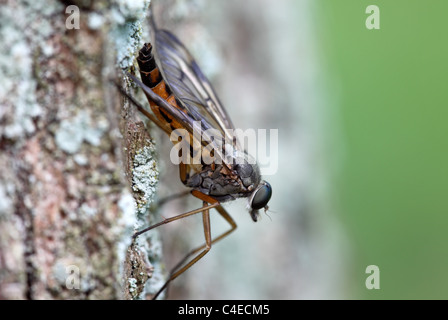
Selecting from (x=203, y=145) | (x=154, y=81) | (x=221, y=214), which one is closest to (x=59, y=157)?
(x=154, y=81)

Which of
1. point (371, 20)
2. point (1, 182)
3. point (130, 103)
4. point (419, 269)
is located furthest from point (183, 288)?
point (371, 20)

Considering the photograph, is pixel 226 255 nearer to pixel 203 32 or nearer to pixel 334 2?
pixel 203 32

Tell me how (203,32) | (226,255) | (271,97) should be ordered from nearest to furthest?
(203,32)
(226,255)
(271,97)

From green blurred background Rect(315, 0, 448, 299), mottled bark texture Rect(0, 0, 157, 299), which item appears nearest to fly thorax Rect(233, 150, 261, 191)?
mottled bark texture Rect(0, 0, 157, 299)

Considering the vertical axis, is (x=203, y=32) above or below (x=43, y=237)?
above

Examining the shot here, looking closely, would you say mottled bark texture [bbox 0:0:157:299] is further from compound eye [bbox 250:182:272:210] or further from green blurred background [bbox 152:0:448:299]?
green blurred background [bbox 152:0:448:299]

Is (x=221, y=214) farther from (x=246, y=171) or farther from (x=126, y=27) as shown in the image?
(x=126, y=27)
